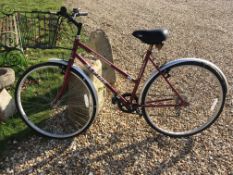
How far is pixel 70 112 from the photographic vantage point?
15.0 ft

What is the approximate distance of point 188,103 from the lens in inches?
171

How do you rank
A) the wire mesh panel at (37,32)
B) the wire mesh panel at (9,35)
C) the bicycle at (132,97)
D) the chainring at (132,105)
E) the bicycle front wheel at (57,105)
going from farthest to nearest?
the wire mesh panel at (37,32)
the wire mesh panel at (9,35)
the chainring at (132,105)
the bicycle front wheel at (57,105)
the bicycle at (132,97)

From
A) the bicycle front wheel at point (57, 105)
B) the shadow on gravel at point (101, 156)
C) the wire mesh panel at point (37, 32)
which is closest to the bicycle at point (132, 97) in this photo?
the bicycle front wheel at point (57, 105)

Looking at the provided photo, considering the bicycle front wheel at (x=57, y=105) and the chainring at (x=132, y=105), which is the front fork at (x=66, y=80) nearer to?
the bicycle front wheel at (x=57, y=105)

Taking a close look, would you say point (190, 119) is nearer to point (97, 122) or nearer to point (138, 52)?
point (97, 122)

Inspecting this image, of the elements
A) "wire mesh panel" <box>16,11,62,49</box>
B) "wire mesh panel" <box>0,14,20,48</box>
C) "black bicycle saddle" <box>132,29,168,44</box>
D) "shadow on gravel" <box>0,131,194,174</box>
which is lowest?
"shadow on gravel" <box>0,131,194,174</box>

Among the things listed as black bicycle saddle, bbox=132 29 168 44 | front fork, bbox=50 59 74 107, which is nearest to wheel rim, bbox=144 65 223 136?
black bicycle saddle, bbox=132 29 168 44

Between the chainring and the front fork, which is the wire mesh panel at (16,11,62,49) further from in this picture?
the chainring

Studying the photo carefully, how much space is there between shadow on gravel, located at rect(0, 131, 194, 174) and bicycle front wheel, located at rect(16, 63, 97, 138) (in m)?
0.21

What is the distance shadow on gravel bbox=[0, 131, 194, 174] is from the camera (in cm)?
400

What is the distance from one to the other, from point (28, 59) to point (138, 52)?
7.30ft

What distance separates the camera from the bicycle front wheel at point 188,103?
4.20m

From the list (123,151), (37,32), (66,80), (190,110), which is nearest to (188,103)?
(190,110)

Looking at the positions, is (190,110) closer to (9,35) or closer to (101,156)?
(101,156)
